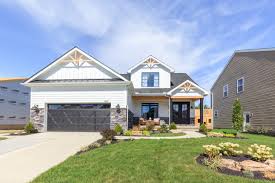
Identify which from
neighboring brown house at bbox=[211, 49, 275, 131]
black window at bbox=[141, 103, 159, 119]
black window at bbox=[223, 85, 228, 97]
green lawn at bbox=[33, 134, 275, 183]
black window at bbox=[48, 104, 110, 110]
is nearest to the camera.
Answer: green lawn at bbox=[33, 134, 275, 183]

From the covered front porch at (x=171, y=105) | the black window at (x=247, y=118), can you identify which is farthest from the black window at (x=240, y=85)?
the covered front porch at (x=171, y=105)

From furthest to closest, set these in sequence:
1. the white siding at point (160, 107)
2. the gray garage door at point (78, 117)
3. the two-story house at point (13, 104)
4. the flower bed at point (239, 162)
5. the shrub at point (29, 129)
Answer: the two-story house at point (13, 104), the white siding at point (160, 107), the gray garage door at point (78, 117), the shrub at point (29, 129), the flower bed at point (239, 162)

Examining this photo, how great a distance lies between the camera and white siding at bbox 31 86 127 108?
869 inches

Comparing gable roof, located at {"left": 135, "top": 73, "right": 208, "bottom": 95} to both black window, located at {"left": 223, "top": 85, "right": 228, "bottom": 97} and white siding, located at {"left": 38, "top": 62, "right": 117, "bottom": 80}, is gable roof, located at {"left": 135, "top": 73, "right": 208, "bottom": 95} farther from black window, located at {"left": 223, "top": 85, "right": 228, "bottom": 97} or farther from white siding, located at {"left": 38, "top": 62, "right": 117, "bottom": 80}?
white siding, located at {"left": 38, "top": 62, "right": 117, "bottom": 80}

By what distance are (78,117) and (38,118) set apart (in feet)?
10.3

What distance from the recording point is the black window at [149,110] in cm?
2762

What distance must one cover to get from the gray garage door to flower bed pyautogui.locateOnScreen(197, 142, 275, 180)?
1311 cm

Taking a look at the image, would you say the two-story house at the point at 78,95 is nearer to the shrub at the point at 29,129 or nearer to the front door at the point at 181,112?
the shrub at the point at 29,129

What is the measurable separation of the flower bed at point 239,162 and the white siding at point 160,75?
1811cm

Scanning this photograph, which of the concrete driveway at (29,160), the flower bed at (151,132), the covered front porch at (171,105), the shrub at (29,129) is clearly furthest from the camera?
the covered front porch at (171,105)

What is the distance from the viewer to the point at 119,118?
71.7 feet

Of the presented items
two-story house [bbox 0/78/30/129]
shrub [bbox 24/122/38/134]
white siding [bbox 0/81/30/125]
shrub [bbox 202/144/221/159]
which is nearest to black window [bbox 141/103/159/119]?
shrub [bbox 24/122/38/134]

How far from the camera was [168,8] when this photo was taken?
56.5ft

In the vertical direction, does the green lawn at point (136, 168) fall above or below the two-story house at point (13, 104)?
below
